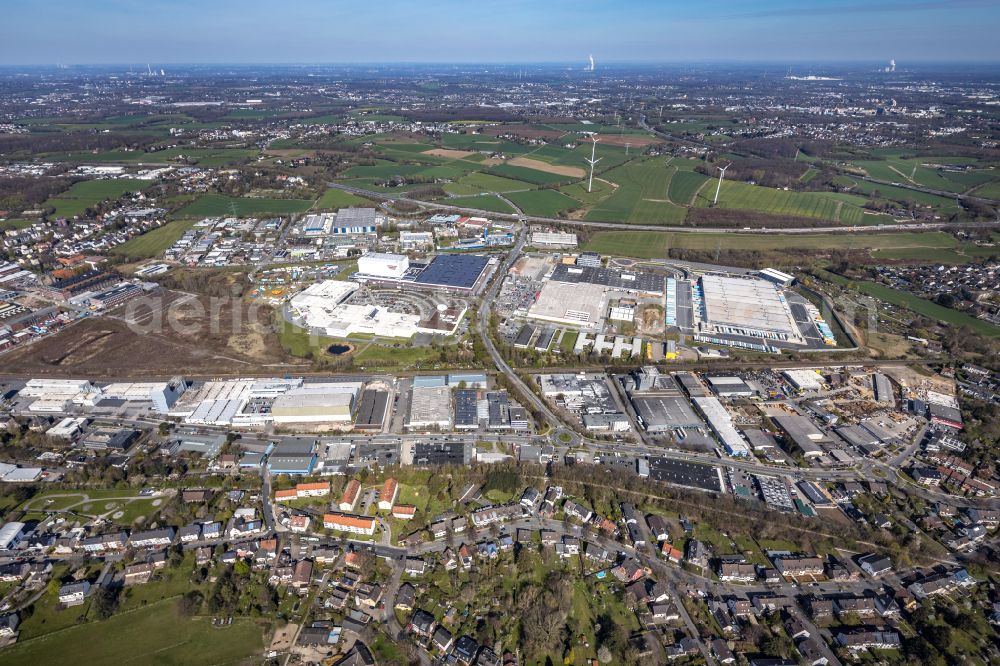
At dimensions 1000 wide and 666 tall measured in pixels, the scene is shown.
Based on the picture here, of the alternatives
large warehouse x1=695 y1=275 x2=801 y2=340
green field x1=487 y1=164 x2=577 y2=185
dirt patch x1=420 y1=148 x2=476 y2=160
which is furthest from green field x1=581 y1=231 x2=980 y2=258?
dirt patch x1=420 y1=148 x2=476 y2=160

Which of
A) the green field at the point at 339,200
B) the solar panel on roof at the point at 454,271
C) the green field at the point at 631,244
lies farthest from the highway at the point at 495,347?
the green field at the point at 339,200

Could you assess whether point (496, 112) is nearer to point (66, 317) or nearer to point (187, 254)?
point (187, 254)

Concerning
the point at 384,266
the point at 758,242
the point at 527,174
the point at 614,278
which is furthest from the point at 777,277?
the point at 527,174

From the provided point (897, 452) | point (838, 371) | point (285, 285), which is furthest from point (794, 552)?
point (285, 285)

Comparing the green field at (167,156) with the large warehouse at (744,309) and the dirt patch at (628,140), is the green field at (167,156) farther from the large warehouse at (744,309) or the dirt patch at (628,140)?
the large warehouse at (744,309)

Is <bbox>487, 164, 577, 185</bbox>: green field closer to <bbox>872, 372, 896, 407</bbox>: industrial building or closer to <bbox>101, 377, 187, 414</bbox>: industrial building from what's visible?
<bbox>872, 372, 896, 407</bbox>: industrial building

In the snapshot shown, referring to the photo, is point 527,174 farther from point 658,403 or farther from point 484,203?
point 658,403
